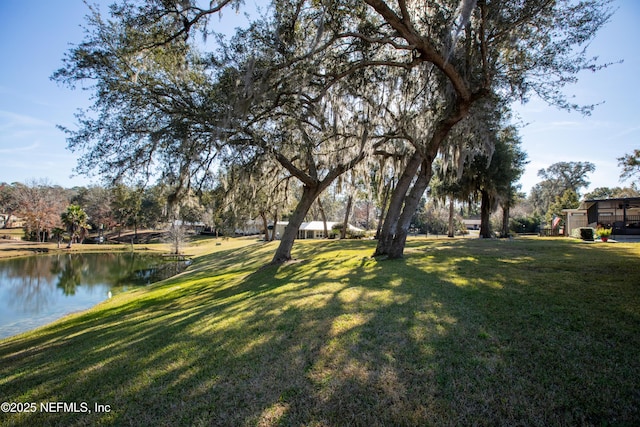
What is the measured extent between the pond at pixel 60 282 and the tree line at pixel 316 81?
8.56 m

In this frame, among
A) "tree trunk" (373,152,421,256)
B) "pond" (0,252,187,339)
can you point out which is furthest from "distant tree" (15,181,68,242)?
"tree trunk" (373,152,421,256)

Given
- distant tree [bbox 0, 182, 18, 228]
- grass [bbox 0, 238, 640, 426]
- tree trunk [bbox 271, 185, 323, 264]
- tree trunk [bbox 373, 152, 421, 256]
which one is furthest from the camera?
distant tree [bbox 0, 182, 18, 228]

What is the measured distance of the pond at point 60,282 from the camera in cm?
1295

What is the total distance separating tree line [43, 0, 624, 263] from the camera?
727cm

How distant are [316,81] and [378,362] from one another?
8.02m

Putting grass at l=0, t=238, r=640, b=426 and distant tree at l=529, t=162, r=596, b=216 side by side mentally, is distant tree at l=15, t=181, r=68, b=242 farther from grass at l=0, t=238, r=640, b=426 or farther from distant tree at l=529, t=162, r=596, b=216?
distant tree at l=529, t=162, r=596, b=216

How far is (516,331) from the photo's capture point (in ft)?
11.8

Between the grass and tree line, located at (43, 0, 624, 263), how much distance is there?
16.5 feet

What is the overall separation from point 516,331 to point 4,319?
17720mm

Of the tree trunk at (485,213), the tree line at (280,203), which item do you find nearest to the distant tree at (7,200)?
the tree line at (280,203)

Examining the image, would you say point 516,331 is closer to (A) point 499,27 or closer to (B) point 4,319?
(A) point 499,27

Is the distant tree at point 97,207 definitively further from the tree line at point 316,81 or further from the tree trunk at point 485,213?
the tree trunk at point 485,213

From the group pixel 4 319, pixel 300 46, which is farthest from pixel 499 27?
pixel 4 319

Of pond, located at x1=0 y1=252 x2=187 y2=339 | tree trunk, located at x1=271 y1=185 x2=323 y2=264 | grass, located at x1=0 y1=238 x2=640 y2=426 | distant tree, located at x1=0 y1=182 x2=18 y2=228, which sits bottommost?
pond, located at x1=0 y1=252 x2=187 y2=339
